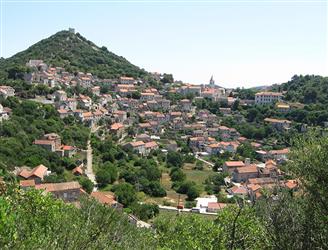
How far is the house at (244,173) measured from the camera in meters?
55.4

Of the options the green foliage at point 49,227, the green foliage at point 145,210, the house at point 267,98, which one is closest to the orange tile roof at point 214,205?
the green foliage at point 145,210

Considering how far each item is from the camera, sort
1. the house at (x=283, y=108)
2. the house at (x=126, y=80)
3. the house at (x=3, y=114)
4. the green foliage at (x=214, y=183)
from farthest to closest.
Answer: the house at (x=126, y=80), the house at (x=283, y=108), the house at (x=3, y=114), the green foliage at (x=214, y=183)

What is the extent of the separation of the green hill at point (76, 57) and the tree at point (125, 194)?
59.8 meters

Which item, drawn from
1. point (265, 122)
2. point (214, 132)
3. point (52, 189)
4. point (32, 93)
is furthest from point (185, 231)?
point (265, 122)

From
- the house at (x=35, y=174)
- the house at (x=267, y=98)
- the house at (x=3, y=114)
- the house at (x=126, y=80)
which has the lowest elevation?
the house at (x=35, y=174)

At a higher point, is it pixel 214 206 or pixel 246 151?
pixel 246 151

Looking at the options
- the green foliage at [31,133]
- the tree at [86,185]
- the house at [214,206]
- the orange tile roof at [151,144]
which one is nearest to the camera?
the house at [214,206]

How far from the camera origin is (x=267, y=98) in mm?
100062

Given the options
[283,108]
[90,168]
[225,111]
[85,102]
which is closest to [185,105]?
[225,111]

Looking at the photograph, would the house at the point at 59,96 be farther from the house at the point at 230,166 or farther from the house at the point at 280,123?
the house at the point at 280,123

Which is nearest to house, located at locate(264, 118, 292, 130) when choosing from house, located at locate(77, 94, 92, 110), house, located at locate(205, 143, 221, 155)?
house, located at locate(205, 143, 221, 155)

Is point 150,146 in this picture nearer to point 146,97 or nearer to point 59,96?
point 59,96

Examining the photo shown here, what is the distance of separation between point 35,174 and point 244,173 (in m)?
28.4

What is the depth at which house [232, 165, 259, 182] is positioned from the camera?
5541 cm
